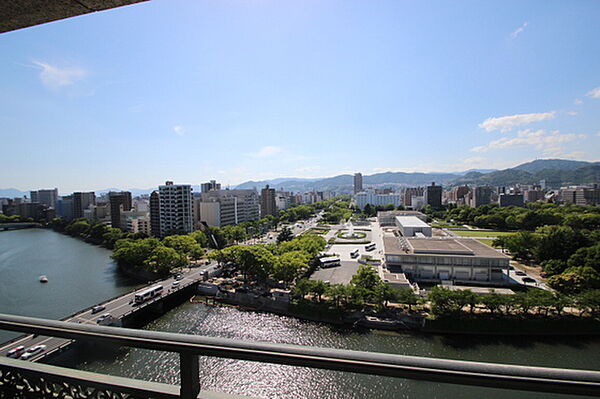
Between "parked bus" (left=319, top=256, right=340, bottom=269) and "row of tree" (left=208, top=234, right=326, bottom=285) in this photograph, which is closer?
"row of tree" (left=208, top=234, right=326, bottom=285)

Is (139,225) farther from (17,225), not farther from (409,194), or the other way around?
(409,194)

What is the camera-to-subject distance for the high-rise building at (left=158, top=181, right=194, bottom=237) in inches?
689

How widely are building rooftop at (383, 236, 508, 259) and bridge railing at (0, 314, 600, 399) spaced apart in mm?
10883

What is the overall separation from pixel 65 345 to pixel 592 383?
8008 millimetres

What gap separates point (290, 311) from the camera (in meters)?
8.09

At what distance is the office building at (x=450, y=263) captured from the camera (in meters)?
9.83

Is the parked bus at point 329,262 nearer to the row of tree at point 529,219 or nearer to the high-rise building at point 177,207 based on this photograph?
the high-rise building at point 177,207

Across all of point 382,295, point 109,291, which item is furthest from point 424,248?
point 109,291

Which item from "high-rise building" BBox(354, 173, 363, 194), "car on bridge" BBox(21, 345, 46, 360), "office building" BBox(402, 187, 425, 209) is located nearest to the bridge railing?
"car on bridge" BBox(21, 345, 46, 360)

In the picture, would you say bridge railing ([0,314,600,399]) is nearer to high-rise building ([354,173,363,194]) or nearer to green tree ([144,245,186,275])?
green tree ([144,245,186,275])

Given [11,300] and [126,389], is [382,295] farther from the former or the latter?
[11,300]

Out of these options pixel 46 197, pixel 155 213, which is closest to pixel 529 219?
pixel 155 213

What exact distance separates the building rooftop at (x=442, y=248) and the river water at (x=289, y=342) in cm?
394

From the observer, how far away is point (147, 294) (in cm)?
839
